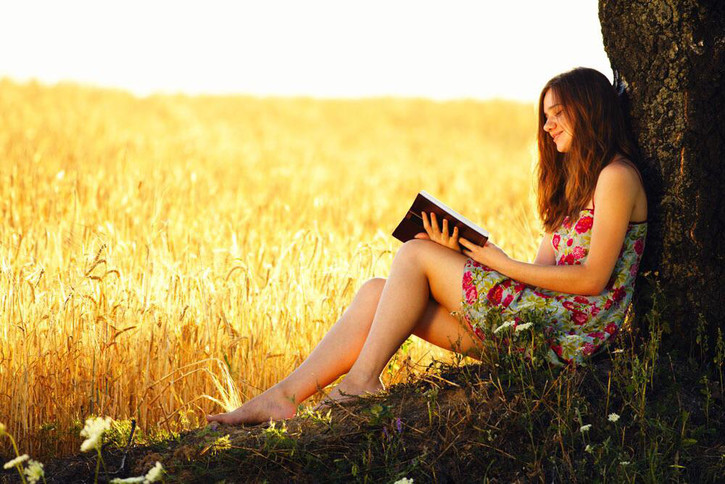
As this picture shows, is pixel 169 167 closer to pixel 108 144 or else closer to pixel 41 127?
pixel 108 144

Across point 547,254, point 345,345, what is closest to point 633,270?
point 547,254

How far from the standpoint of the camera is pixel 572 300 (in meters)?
3.15

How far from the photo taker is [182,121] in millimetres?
19750

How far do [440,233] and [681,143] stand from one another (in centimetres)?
103

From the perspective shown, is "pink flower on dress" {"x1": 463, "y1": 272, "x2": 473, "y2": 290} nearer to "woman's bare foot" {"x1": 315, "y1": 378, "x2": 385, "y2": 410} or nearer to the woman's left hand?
the woman's left hand

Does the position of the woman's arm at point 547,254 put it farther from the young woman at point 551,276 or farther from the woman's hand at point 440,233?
the woman's hand at point 440,233

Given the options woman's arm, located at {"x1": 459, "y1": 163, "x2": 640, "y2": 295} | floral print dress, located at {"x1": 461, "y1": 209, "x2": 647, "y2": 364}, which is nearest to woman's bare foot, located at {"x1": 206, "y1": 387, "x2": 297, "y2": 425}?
floral print dress, located at {"x1": 461, "y1": 209, "x2": 647, "y2": 364}

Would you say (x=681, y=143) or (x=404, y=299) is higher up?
(x=681, y=143)

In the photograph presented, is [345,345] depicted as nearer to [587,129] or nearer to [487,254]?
[487,254]

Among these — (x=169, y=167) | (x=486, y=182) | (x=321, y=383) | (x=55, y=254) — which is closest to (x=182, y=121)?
(x=486, y=182)

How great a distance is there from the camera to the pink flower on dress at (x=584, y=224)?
10.5 feet

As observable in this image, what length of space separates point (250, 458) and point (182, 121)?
58.7 feet

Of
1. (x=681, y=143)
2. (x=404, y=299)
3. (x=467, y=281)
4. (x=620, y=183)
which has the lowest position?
(x=404, y=299)

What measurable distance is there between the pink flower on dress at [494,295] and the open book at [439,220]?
0.63 feet
